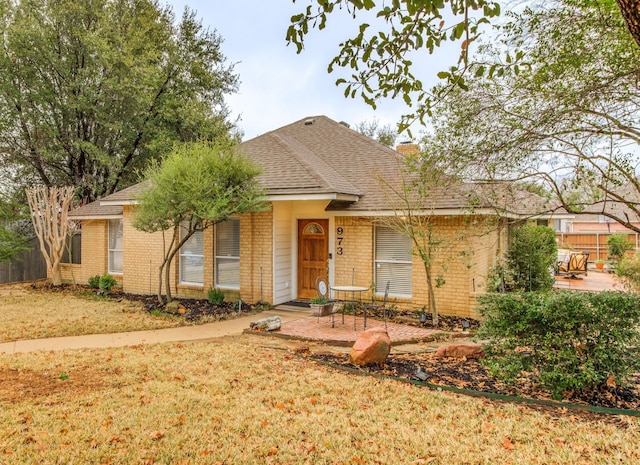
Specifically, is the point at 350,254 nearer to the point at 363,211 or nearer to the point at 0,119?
the point at 363,211

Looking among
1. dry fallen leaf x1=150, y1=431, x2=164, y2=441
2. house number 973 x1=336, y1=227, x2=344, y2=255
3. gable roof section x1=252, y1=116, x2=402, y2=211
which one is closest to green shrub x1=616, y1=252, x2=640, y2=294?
gable roof section x1=252, y1=116, x2=402, y2=211

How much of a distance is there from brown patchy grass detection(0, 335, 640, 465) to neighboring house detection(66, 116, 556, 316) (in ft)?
17.5

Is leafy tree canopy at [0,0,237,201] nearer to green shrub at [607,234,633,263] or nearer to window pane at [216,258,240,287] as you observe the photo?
window pane at [216,258,240,287]

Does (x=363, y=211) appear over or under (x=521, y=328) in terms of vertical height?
over

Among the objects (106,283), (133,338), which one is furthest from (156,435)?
(106,283)

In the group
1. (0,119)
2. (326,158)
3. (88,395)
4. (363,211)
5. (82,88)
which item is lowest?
(88,395)

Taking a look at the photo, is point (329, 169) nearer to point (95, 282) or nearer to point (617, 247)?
point (95, 282)

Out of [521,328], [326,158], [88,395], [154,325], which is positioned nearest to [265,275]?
[154,325]

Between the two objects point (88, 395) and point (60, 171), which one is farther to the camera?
point (60, 171)

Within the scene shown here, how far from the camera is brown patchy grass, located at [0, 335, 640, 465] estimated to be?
13.0 feet

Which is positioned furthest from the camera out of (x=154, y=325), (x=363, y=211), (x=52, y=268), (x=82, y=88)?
(x=82, y=88)

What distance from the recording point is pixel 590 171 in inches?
245

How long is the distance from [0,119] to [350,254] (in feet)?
56.5

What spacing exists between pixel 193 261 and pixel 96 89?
11909 mm
